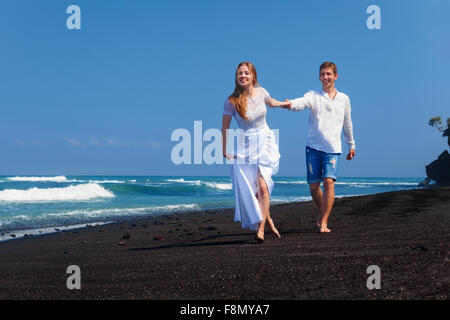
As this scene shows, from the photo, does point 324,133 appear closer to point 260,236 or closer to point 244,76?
point 244,76

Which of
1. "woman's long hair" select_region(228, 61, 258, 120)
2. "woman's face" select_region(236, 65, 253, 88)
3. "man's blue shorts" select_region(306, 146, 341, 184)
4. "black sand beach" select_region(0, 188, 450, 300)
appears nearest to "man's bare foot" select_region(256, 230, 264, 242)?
"black sand beach" select_region(0, 188, 450, 300)

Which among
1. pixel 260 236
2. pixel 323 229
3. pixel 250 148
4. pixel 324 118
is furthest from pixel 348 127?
pixel 260 236

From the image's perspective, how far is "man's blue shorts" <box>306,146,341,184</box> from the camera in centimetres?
504

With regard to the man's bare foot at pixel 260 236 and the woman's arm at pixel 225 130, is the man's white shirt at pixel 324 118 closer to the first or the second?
the woman's arm at pixel 225 130

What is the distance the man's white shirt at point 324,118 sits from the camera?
5.05 meters

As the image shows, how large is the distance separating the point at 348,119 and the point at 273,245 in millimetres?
2232

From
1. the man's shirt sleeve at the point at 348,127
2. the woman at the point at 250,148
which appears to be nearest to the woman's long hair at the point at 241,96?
the woman at the point at 250,148

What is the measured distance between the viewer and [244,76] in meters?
4.59

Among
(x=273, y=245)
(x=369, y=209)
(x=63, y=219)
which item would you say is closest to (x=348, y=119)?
(x=273, y=245)

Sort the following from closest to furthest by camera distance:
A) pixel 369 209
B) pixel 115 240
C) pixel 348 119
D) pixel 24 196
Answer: pixel 348 119 < pixel 115 240 < pixel 369 209 < pixel 24 196
